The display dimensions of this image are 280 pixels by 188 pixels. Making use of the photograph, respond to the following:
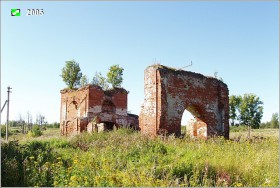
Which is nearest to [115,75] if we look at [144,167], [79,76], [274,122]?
[79,76]

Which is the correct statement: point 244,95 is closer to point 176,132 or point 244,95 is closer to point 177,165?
point 176,132

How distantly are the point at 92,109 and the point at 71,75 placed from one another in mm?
12769

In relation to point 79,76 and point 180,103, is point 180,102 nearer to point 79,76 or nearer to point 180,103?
point 180,103

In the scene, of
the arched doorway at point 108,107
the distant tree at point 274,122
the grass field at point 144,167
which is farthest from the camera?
the distant tree at point 274,122

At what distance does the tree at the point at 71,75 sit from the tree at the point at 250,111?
32.8 metres

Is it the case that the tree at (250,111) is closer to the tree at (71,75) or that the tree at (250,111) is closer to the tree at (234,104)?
the tree at (234,104)

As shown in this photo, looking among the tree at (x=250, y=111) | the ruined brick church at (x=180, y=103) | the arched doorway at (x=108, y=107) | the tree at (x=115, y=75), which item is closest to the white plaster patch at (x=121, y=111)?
the arched doorway at (x=108, y=107)

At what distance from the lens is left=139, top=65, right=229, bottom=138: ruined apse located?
15.7 m

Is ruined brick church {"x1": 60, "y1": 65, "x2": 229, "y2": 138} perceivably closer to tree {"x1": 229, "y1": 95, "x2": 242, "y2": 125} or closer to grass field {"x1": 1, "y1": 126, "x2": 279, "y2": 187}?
grass field {"x1": 1, "y1": 126, "x2": 279, "y2": 187}

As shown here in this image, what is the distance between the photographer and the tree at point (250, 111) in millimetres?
57375

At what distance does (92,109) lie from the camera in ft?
92.8

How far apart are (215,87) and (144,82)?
456 centimetres

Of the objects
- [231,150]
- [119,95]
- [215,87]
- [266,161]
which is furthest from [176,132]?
[119,95]

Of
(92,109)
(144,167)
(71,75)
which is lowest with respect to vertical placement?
(144,167)
